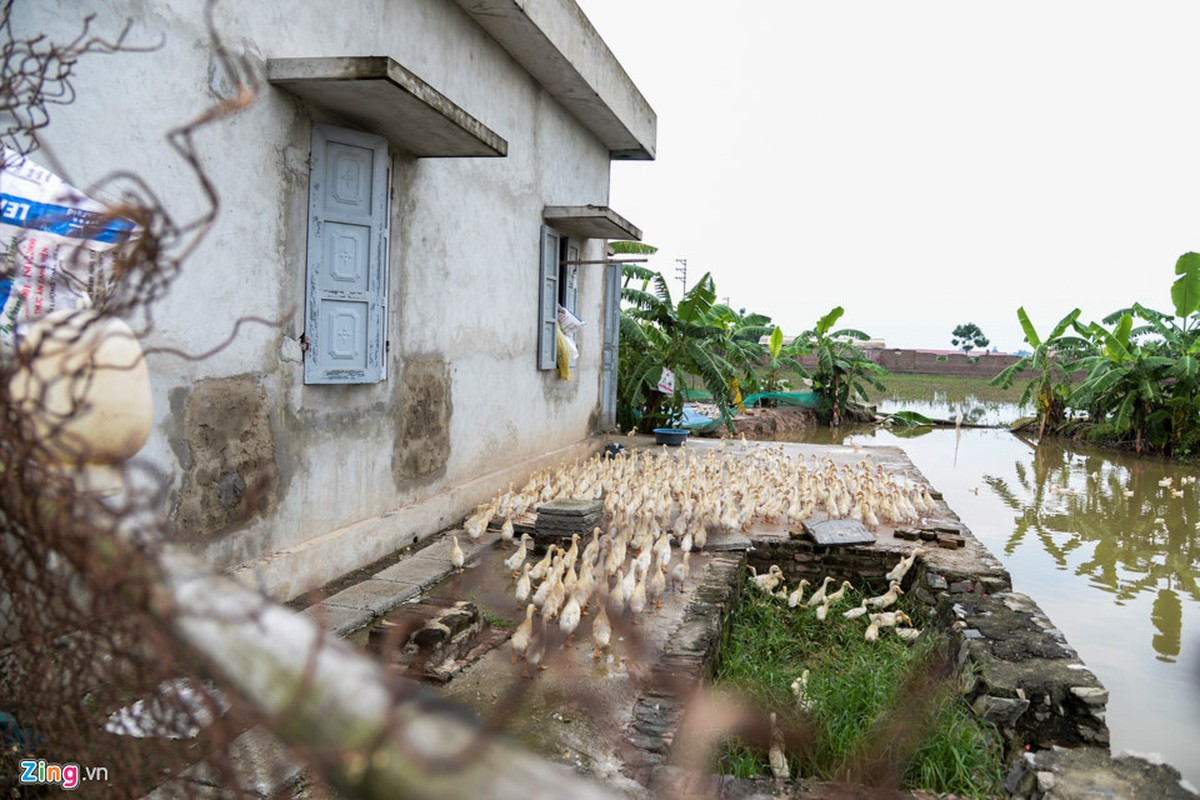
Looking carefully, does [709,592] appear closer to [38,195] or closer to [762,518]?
[762,518]

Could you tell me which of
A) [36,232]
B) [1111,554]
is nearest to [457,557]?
[36,232]

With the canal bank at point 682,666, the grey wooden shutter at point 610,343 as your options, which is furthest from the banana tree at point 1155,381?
the canal bank at point 682,666

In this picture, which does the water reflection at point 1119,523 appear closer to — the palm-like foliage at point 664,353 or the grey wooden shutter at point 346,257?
the palm-like foliage at point 664,353

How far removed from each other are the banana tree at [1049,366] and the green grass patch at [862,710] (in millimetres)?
17166

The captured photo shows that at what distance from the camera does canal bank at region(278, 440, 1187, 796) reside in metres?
3.63

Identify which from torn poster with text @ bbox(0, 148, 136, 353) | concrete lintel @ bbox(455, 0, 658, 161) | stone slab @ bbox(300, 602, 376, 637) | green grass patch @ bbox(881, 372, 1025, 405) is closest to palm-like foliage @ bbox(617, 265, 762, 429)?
concrete lintel @ bbox(455, 0, 658, 161)

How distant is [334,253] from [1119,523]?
11.4 m

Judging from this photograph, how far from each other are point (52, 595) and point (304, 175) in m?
4.56

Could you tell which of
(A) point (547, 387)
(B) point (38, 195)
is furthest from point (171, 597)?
(A) point (547, 387)

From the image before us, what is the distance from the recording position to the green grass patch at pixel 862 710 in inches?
161

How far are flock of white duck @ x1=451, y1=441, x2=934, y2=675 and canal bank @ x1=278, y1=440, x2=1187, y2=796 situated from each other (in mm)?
209

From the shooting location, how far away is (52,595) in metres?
1.37

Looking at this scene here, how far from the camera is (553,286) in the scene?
408 inches

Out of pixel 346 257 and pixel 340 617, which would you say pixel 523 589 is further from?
pixel 346 257
